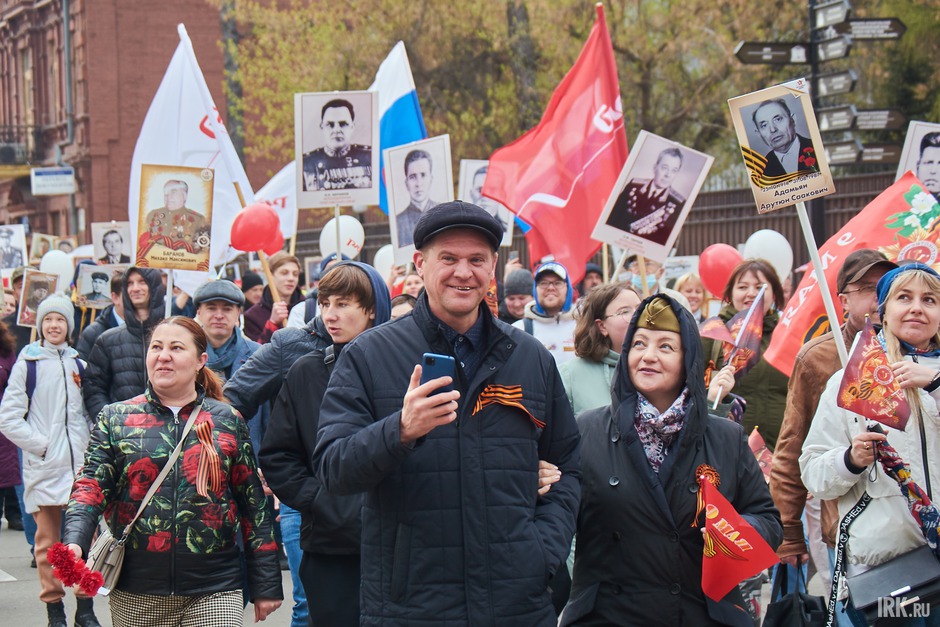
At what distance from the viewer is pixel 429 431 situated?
3.33m

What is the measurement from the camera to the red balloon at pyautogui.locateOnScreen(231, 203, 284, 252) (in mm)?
10531

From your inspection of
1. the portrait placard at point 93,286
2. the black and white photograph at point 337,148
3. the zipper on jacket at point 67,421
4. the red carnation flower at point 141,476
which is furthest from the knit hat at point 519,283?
the red carnation flower at point 141,476

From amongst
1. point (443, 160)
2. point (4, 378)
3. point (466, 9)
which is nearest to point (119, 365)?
point (4, 378)

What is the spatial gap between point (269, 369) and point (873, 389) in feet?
8.85

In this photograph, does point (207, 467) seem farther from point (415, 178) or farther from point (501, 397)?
point (415, 178)

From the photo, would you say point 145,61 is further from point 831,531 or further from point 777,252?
point 831,531

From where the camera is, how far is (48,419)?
8.51 metres

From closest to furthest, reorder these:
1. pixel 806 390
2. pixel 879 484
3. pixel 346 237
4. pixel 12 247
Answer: pixel 879 484 < pixel 806 390 < pixel 346 237 < pixel 12 247

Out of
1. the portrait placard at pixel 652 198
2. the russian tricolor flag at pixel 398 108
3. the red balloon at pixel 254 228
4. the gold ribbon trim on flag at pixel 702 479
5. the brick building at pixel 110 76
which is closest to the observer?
the gold ribbon trim on flag at pixel 702 479

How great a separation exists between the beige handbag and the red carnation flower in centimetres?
2

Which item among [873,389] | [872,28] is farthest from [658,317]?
[872,28]

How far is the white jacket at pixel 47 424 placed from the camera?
8.27 m

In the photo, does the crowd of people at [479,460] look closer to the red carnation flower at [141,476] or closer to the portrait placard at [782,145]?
the red carnation flower at [141,476]

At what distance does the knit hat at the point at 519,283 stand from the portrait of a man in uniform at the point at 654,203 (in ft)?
6.48
